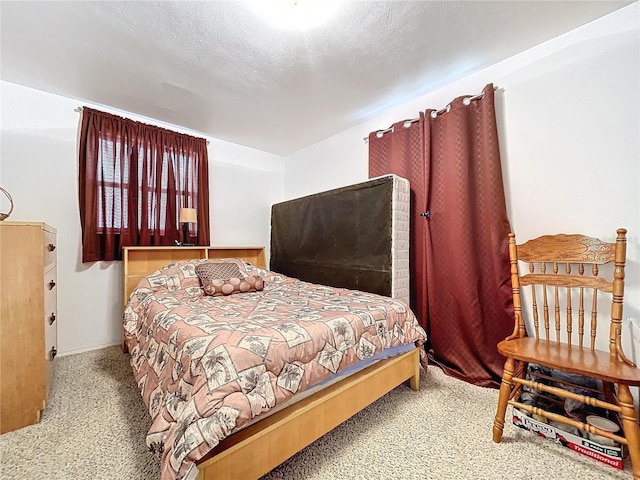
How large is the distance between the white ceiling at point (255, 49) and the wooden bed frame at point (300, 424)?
2112 millimetres

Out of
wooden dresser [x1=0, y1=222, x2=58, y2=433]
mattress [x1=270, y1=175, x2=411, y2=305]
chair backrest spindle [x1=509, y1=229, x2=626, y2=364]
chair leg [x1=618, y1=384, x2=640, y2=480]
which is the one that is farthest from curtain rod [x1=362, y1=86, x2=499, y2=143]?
wooden dresser [x1=0, y1=222, x2=58, y2=433]

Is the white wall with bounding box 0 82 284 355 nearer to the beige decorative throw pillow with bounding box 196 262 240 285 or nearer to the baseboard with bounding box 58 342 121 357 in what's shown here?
the baseboard with bounding box 58 342 121 357

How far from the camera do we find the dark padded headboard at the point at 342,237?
7.67 feet

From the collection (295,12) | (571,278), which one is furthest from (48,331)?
(571,278)

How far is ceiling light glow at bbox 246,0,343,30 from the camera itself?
1.51 metres

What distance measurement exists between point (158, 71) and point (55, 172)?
1.37 meters

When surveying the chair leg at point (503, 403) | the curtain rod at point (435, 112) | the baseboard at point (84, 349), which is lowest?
the baseboard at point (84, 349)

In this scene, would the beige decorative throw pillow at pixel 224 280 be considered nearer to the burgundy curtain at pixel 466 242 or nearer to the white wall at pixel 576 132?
the burgundy curtain at pixel 466 242

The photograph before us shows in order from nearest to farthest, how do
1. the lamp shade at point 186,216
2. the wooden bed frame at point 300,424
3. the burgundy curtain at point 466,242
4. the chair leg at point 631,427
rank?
the wooden bed frame at point 300,424, the chair leg at point 631,427, the burgundy curtain at point 466,242, the lamp shade at point 186,216

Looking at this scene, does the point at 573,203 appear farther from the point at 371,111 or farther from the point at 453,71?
the point at 371,111

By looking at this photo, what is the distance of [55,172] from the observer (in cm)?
243

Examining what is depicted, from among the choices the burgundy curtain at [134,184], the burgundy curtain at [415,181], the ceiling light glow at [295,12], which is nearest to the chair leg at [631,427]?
the burgundy curtain at [415,181]

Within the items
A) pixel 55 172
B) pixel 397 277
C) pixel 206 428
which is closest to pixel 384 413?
pixel 397 277

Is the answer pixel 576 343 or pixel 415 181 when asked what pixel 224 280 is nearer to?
pixel 415 181
